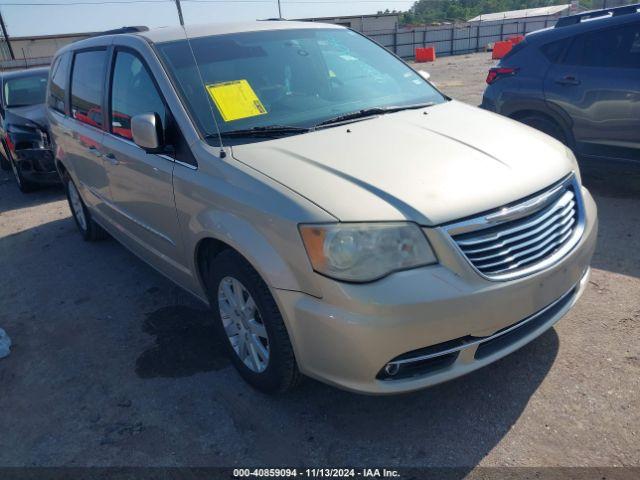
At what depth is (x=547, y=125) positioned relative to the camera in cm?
552

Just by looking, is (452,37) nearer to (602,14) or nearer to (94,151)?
(602,14)

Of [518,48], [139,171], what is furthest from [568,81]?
[139,171]

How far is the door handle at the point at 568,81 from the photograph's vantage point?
16.9ft

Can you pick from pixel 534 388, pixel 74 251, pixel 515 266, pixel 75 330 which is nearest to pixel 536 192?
pixel 515 266

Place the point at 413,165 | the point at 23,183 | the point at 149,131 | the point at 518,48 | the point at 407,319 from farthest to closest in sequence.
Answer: the point at 23,183 < the point at 518,48 < the point at 149,131 < the point at 413,165 < the point at 407,319

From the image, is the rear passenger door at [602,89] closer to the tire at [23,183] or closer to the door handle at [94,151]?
the door handle at [94,151]

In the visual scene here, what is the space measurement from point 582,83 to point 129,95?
4.11 m

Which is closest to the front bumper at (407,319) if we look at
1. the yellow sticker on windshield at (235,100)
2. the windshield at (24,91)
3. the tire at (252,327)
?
the tire at (252,327)

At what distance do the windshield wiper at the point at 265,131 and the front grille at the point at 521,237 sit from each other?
1.14 meters

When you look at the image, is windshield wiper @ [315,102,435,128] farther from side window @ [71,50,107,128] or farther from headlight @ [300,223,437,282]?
side window @ [71,50,107,128]

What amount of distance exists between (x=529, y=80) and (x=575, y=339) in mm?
3389

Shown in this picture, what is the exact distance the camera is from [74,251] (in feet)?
17.4

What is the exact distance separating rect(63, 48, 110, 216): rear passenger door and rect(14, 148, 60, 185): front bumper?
283cm

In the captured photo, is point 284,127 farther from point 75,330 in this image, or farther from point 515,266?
point 75,330
